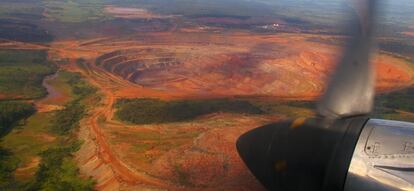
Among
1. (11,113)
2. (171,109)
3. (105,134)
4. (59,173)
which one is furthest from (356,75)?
(11,113)

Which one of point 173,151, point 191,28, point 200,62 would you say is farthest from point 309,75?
point 191,28

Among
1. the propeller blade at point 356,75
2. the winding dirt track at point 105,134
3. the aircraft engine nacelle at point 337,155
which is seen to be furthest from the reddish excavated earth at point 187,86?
the aircraft engine nacelle at point 337,155

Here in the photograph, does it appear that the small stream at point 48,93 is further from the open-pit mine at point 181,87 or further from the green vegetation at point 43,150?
the green vegetation at point 43,150

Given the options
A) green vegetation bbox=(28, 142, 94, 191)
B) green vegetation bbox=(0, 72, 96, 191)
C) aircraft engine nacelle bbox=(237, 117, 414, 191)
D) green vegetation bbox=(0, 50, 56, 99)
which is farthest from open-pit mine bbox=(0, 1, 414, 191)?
green vegetation bbox=(0, 50, 56, 99)

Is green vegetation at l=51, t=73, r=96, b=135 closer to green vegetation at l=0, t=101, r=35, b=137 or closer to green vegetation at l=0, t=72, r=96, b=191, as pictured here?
green vegetation at l=0, t=72, r=96, b=191

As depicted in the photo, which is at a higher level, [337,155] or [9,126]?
[337,155]

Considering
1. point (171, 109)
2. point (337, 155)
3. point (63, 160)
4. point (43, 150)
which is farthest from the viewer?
point (171, 109)

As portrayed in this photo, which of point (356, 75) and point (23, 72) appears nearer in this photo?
point (356, 75)

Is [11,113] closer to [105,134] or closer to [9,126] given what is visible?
[9,126]
